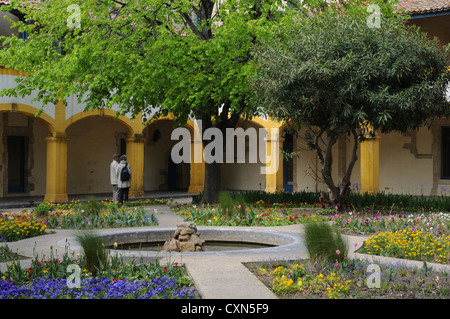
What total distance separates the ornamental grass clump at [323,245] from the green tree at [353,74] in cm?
503

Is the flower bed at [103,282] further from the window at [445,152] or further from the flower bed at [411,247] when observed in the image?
the window at [445,152]

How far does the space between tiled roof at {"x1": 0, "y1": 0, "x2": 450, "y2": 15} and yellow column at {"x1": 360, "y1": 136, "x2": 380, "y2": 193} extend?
437 centimetres

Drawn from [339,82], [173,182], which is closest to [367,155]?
[339,82]

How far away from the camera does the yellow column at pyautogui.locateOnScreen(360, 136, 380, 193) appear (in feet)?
60.5

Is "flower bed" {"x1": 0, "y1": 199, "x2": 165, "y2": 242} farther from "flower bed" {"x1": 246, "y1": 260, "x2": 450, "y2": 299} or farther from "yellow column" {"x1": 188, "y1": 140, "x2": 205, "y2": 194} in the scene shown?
"yellow column" {"x1": 188, "y1": 140, "x2": 205, "y2": 194}

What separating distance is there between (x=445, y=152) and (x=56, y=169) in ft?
43.6

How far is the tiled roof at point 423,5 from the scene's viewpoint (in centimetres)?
1580

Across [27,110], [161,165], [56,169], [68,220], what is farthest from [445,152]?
[27,110]

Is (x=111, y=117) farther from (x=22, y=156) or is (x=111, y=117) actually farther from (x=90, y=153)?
(x=22, y=156)

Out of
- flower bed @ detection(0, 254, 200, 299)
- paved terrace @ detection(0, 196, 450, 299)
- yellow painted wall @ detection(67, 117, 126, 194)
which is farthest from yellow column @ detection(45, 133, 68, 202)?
flower bed @ detection(0, 254, 200, 299)
